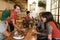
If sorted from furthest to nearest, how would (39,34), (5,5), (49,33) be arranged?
(5,5)
(39,34)
(49,33)

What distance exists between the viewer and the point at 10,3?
9016mm

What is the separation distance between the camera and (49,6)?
27.2 feet

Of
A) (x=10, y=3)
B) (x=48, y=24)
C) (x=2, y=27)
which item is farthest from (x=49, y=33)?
(x=10, y=3)

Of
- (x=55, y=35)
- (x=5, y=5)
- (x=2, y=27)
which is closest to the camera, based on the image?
(x=2, y=27)

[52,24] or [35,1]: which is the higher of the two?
[35,1]

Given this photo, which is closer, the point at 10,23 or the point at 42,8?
the point at 10,23

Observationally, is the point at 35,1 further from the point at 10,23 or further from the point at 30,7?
the point at 10,23

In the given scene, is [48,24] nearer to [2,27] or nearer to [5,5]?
[2,27]


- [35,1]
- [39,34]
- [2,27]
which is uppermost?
[35,1]

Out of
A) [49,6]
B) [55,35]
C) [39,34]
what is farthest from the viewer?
[49,6]

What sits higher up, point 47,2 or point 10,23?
point 47,2

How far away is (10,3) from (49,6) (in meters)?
2.18

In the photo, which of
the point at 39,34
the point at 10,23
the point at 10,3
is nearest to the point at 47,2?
the point at 10,3

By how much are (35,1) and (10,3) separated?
1.45 metres
